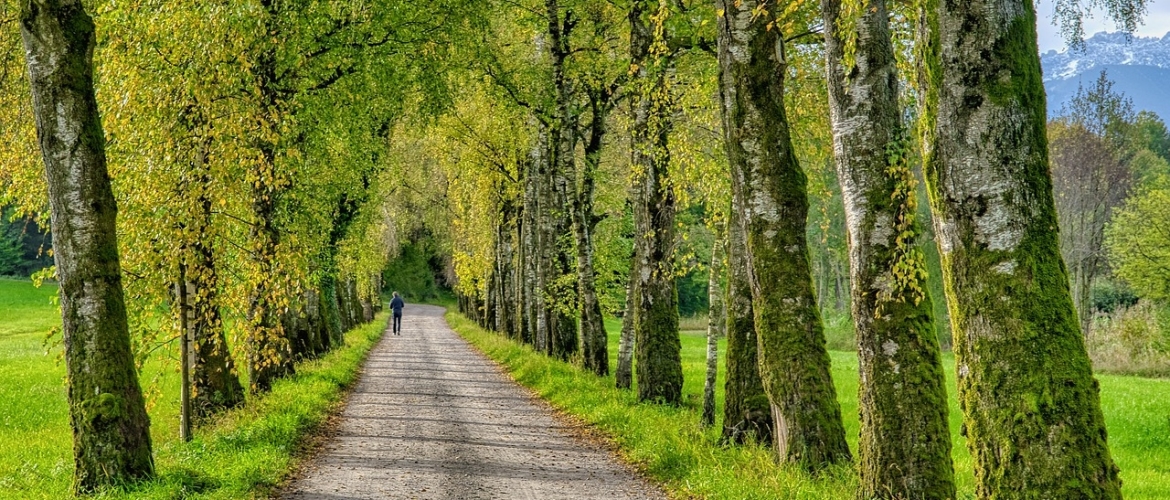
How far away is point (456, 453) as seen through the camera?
11.3 m

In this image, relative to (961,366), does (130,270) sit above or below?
above

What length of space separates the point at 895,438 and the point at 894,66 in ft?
9.59

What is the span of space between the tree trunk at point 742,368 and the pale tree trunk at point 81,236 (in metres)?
6.59

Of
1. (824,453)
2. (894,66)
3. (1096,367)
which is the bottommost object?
(1096,367)

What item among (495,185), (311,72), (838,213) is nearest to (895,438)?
(311,72)

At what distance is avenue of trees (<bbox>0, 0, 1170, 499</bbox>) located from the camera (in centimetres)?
459

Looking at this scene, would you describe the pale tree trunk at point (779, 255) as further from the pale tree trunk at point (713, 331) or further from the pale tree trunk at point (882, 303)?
the pale tree trunk at point (713, 331)

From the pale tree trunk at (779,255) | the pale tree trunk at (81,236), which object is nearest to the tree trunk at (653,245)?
the pale tree trunk at (779,255)

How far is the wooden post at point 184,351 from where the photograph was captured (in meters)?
10.7

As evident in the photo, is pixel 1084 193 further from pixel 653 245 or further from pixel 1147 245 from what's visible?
pixel 653 245

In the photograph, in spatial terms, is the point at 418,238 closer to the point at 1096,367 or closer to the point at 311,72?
the point at 1096,367

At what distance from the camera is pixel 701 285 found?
89438 millimetres

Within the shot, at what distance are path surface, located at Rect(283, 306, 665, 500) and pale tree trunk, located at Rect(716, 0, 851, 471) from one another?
5.46ft

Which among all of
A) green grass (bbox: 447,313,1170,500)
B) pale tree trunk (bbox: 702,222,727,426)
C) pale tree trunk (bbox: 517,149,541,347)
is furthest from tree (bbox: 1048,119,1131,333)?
pale tree trunk (bbox: 702,222,727,426)
